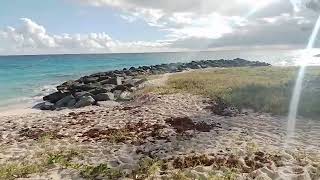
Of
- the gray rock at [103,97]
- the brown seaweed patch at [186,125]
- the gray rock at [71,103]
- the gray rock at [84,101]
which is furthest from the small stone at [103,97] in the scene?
the brown seaweed patch at [186,125]

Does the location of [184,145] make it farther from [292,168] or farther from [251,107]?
[251,107]

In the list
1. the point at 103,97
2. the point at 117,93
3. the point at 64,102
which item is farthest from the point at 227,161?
the point at 117,93

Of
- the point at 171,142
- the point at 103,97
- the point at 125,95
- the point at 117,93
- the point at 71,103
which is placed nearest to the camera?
the point at 171,142

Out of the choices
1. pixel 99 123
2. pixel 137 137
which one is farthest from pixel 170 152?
pixel 99 123

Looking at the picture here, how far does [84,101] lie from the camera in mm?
24953

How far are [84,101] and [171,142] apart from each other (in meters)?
12.3

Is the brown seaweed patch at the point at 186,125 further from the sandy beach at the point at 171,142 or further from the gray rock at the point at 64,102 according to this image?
the gray rock at the point at 64,102

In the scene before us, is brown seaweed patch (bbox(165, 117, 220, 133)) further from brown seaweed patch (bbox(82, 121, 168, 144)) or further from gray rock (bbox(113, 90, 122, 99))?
gray rock (bbox(113, 90, 122, 99))

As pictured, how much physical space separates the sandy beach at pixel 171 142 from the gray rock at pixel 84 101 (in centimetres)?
386

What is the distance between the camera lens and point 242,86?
2805cm

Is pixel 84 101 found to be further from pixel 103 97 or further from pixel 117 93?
pixel 117 93

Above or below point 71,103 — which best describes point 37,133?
above

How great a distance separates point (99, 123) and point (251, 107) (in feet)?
27.9

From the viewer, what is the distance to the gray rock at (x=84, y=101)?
24688 mm
